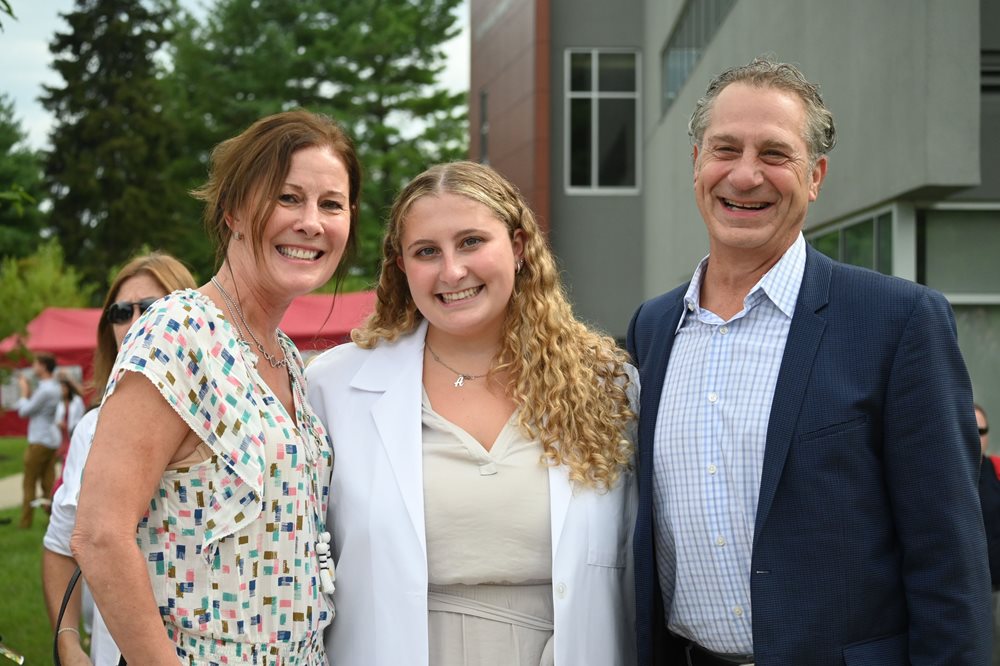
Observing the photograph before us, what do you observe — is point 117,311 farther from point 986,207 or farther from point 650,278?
point 650,278

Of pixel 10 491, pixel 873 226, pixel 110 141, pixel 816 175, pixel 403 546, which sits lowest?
pixel 10 491

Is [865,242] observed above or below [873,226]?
below

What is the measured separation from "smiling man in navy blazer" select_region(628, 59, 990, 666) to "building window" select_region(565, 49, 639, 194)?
20.5 metres

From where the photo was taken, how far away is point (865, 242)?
367 inches

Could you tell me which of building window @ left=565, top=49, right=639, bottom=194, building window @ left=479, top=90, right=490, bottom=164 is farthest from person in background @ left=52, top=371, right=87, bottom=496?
building window @ left=479, top=90, right=490, bottom=164

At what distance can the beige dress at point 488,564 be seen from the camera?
3.19 metres

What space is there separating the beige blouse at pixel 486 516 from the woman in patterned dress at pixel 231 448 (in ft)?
1.16

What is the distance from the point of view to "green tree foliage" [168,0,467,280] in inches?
1350

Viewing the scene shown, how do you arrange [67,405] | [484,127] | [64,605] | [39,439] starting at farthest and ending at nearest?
[484,127] → [67,405] → [39,439] → [64,605]

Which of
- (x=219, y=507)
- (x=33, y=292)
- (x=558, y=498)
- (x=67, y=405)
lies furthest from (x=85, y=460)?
(x=33, y=292)

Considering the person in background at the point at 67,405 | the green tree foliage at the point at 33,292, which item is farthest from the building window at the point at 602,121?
the green tree foliage at the point at 33,292

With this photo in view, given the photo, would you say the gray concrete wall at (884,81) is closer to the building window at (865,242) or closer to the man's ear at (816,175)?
the building window at (865,242)

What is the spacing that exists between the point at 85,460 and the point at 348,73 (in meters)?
33.3

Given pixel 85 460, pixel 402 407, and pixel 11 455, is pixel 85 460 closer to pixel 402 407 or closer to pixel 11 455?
pixel 402 407
